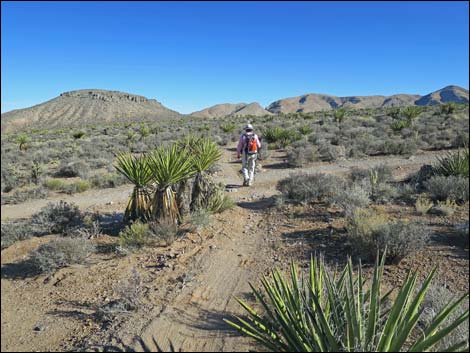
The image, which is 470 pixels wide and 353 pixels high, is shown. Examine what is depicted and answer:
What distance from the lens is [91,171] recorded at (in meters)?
14.0

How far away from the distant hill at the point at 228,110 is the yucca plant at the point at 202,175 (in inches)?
4699

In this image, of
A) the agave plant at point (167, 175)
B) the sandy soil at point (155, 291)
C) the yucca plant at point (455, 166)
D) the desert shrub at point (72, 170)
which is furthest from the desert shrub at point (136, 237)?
the desert shrub at point (72, 170)

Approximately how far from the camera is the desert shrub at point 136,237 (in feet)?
18.9

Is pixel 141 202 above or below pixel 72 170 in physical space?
below

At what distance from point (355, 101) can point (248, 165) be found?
16197 cm

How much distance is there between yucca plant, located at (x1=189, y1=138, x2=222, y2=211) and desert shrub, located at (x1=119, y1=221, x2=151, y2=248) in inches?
61.4

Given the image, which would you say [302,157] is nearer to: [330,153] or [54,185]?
[330,153]

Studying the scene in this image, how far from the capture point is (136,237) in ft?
19.1

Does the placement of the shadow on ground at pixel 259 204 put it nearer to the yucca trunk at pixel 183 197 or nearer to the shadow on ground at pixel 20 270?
the yucca trunk at pixel 183 197

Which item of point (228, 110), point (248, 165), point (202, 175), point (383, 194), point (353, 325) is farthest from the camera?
point (228, 110)

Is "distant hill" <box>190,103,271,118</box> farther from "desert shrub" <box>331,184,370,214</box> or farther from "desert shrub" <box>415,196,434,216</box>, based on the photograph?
"desert shrub" <box>415,196,434,216</box>

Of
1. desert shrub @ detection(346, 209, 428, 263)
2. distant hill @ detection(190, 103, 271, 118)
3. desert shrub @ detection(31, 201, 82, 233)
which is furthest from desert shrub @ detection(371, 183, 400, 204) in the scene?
distant hill @ detection(190, 103, 271, 118)

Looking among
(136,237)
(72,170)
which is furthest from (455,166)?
(72,170)

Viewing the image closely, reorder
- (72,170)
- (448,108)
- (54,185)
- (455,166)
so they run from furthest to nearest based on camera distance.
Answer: (448,108) → (72,170) → (54,185) → (455,166)
